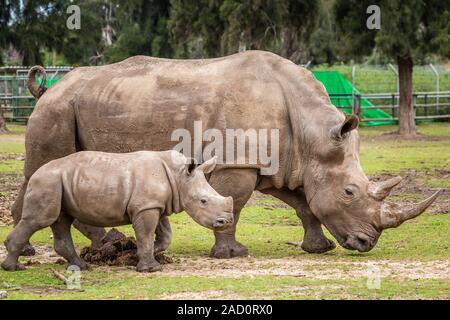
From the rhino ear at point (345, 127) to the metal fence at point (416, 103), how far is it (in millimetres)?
21875

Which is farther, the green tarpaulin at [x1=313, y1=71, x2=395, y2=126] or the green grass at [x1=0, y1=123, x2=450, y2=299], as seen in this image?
the green tarpaulin at [x1=313, y1=71, x2=395, y2=126]

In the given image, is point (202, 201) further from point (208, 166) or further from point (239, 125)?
point (239, 125)

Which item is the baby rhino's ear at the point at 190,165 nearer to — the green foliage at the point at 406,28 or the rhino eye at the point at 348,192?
the rhino eye at the point at 348,192

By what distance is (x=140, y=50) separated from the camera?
4019 centimetres

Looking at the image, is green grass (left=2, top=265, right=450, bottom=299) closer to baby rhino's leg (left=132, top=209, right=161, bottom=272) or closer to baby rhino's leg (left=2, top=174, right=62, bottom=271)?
baby rhino's leg (left=132, top=209, right=161, bottom=272)

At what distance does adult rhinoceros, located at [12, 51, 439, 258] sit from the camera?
10.5 meters

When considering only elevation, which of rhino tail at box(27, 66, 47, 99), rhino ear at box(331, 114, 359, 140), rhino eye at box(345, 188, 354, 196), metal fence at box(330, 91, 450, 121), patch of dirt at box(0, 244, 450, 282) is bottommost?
metal fence at box(330, 91, 450, 121)

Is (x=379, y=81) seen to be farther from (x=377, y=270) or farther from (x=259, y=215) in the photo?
(x=377, y=270)

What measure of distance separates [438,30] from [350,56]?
2.87 m

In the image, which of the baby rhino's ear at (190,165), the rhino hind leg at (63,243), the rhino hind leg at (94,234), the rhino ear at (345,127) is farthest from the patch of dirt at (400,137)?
the rhino hind leg at (63,243)

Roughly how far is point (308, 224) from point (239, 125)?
136 cm

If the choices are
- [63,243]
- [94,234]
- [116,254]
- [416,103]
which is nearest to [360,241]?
[116,254]

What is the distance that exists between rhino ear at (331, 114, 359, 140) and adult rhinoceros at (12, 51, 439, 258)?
12mm

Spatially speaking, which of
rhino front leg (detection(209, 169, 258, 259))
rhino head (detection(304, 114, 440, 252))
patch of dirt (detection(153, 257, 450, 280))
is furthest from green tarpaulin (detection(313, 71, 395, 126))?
patch of dirt (detection(153, 257, 450, 280))
